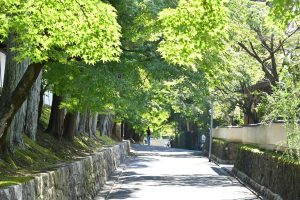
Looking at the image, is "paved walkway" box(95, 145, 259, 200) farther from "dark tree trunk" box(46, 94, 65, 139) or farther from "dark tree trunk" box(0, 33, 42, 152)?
"dark tree trunk" box(0, 33, 42, 152)

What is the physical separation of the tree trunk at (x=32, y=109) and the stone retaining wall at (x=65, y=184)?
2.31 metres

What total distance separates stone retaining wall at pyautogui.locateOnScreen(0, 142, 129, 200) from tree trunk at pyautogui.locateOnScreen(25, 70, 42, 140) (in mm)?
2305

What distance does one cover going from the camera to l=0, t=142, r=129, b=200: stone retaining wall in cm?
836

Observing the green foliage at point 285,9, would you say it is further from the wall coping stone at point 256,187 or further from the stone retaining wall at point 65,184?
the wall coping stone at point 256,187

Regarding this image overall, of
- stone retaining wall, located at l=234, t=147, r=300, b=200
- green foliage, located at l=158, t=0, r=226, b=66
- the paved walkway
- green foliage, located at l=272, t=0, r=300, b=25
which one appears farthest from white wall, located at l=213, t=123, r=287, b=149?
green foliage, located at l=272, t=0, r=300, b=25

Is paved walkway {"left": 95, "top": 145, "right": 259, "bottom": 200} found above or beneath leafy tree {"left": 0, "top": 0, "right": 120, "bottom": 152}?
beneath

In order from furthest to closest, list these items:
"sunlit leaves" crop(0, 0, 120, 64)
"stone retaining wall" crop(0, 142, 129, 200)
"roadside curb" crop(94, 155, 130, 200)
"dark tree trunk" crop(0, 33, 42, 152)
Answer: "roadside curb" crop(94, 155, 130, 200), "dark tree trunk" crop(0, 33, 42, 152), "sunlit leaves" crop(0, 0, 120, 64), "stone retaining wall" crop(0, 142, 129, 200)

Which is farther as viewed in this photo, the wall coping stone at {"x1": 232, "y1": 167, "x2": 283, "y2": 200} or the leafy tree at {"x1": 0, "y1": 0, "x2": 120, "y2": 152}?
the wall coping stone at {"x1": 232, "y1": 167, "x2": 283, "y2": 200}

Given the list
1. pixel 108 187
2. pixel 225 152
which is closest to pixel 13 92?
pixel 108 187

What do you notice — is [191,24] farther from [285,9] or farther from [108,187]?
[108,187]

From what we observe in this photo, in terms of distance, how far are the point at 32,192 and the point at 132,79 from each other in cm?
1048

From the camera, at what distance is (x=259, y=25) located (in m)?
27.8

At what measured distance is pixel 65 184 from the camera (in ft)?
39.4

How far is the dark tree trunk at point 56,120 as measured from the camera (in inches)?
978
